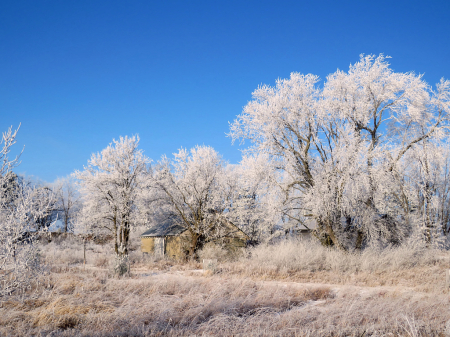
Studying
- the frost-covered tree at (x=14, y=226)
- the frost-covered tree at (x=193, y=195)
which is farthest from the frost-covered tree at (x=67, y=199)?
the frost-covered tree at (x=14, y=226)

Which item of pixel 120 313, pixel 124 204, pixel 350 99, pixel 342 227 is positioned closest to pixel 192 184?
pixel 124 204

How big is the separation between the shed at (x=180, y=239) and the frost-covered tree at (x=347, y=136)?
849cm

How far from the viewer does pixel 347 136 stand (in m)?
17.6

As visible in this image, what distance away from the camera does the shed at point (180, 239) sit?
87.4 feet

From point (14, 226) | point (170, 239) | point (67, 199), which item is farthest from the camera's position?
point (67, 199)

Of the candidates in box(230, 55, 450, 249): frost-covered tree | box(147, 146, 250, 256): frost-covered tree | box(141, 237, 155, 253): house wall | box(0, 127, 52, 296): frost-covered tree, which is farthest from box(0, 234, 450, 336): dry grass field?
box(141, 237, 155, 253): house wall

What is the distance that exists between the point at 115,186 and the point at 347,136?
60.0 feet

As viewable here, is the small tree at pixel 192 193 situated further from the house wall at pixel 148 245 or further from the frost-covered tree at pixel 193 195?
the house wall at pixel 148 245

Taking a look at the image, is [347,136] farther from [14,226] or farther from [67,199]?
[67,199]

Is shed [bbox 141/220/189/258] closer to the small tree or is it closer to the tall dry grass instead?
the small tree

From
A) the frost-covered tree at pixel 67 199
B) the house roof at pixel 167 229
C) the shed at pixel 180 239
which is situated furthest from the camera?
the frost-covered tree at pixel 67 199

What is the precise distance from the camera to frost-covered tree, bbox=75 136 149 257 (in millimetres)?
25250

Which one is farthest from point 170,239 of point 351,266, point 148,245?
point 351,266

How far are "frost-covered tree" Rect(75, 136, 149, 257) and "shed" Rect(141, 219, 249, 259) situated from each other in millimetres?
3452
